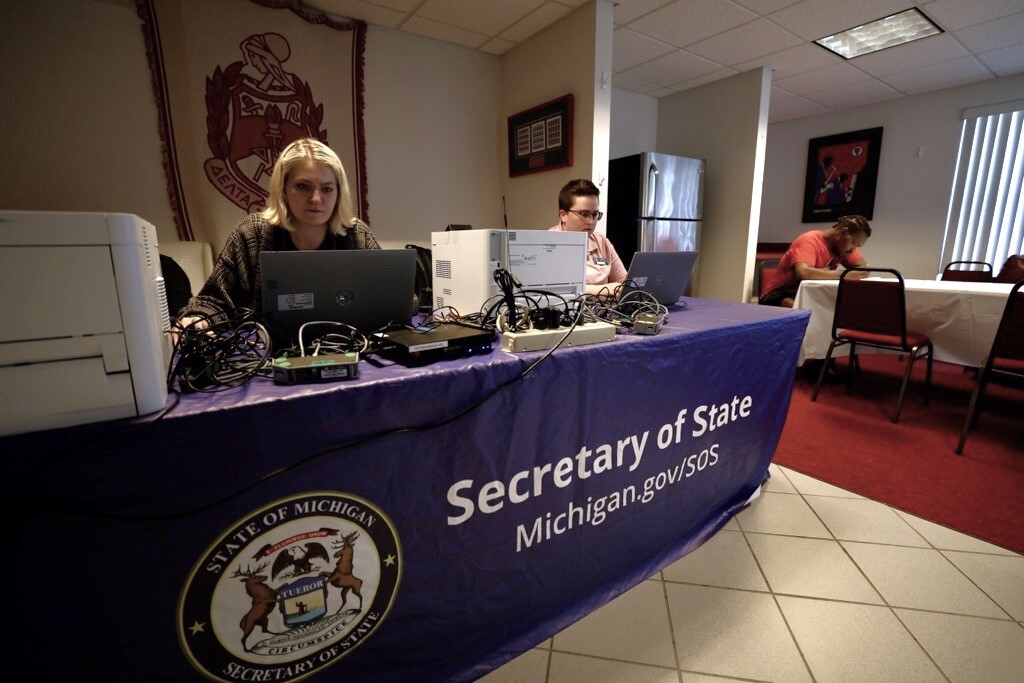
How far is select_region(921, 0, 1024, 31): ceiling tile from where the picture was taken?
107 inches

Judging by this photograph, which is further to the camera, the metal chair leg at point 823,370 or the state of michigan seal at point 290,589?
the metal chair leg at point 823,370

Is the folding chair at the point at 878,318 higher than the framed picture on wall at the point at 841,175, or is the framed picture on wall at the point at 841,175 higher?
the framed picture on wall at the point at 841,175

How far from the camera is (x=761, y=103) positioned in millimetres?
3836

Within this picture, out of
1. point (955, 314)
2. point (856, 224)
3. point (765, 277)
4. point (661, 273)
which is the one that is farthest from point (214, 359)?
point (765, 277)

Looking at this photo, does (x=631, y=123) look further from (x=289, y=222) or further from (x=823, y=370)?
(x=289, y=222)

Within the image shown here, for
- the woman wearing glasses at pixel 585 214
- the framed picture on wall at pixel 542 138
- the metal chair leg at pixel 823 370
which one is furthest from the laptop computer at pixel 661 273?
the framed picture on wall at pixel 542 138

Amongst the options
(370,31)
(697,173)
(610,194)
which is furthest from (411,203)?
(697,173)

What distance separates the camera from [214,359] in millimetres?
765

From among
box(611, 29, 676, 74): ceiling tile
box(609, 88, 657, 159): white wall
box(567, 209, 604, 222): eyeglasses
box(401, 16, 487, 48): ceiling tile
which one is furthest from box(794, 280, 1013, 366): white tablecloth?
box(401, 16, 487, 48): ceiling tile

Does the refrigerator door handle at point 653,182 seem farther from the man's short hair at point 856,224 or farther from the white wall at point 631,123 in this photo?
the man's short hair at point 856,224

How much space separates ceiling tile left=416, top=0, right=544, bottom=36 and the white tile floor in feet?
10.1

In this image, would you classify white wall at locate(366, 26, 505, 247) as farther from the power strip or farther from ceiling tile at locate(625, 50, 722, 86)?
the power strip

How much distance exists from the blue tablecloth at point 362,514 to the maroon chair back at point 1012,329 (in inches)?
64.5

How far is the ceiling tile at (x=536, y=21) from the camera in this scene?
9.22ft
